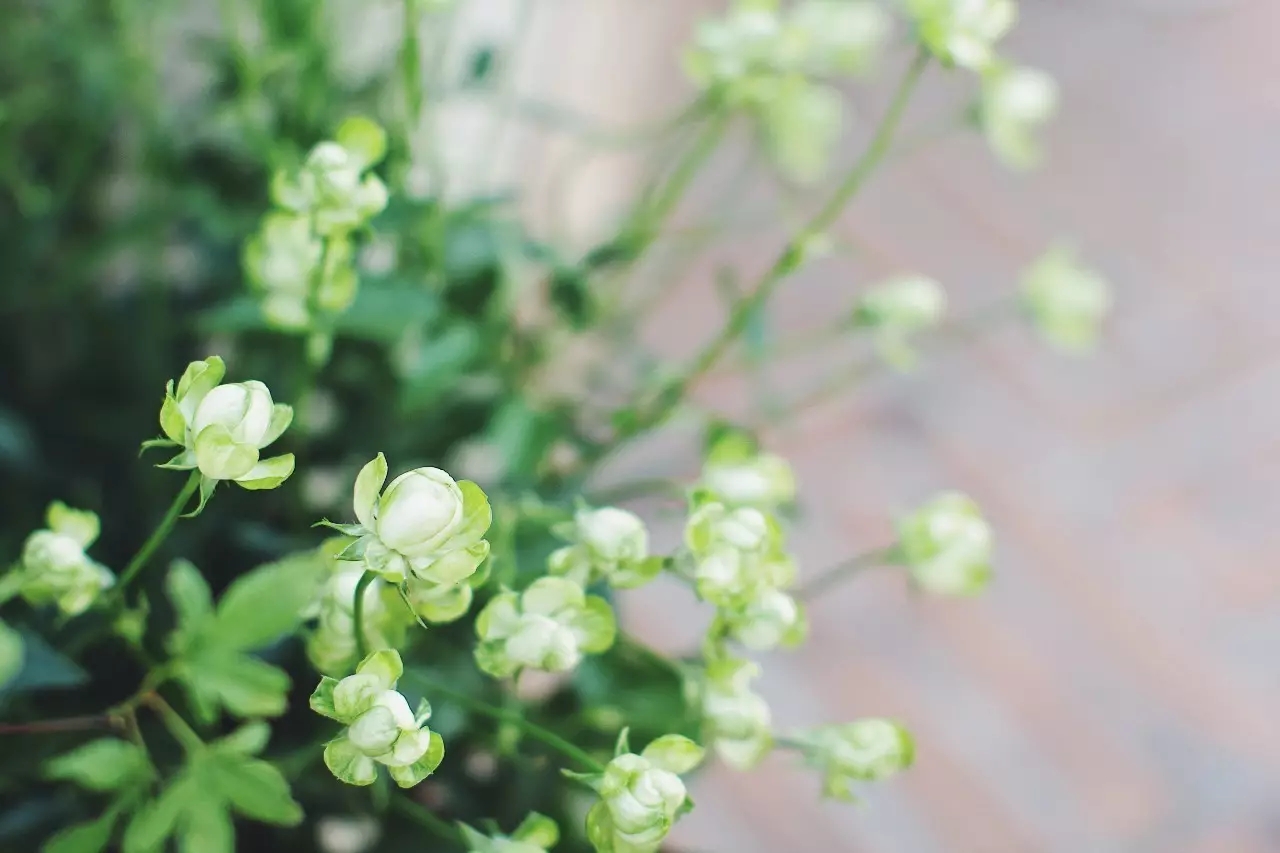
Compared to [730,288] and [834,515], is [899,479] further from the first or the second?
[730,288]

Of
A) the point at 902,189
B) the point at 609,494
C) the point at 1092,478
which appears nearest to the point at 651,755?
the point at 609,494

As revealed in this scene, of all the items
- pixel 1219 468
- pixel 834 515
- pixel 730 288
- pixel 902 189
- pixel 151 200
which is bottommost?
pixel 151 200

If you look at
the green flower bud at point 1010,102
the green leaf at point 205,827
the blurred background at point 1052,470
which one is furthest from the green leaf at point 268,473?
the blurred background at point 1052,470

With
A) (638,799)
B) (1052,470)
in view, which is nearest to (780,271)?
(638,799)

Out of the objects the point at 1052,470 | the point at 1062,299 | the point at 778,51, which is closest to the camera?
the point at 778,51

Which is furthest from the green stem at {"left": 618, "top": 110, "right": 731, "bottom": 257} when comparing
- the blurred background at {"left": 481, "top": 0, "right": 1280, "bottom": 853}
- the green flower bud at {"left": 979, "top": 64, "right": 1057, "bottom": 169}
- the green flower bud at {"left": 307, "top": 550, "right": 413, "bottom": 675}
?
the blurred background at {"left": 481, "top": 0, "right": 1280, "bottom": 853}

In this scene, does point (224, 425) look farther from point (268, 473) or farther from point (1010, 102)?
point (1010, 102)
